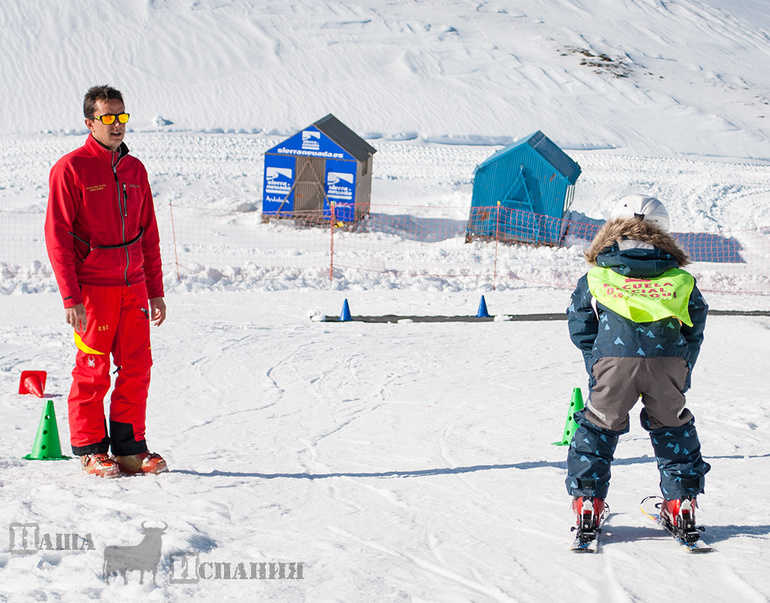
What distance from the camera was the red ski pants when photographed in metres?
3.69

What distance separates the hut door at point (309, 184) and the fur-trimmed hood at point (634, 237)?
14.7 m

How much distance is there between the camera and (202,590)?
2.51 m

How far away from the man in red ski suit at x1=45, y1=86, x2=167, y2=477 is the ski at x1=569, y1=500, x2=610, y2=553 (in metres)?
2.08

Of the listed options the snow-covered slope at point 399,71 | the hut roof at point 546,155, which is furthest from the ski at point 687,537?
the snow-covered slope at point 399,71

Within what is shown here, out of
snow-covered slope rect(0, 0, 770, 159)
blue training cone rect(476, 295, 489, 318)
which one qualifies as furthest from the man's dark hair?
snow-covered slope rect(0, 0, 770, 159)

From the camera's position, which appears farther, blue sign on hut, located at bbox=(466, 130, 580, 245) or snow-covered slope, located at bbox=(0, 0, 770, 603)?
blue sign on hut, located at bbox=(466, 130, 580, 245)

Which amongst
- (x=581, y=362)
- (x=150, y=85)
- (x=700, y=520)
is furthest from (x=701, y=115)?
(x=700, y=520)

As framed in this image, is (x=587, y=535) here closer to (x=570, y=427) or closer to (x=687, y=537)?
(x=687, y=537)

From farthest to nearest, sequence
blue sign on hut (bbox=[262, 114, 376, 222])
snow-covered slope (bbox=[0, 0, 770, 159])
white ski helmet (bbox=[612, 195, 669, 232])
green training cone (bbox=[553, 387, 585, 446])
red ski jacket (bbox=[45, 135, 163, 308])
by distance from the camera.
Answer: snow-covered slope (bbox=[0, 0, 770, 159]) → blue sign on hut (bbox=[262, 114, 376, 222]) → green training cone (bbox=[553, 387, 585, 446]) → red ski jacket (bbox=[45, 135, 163, 308]) → white ski helmet (bbox=[612, 195, 669, 232])

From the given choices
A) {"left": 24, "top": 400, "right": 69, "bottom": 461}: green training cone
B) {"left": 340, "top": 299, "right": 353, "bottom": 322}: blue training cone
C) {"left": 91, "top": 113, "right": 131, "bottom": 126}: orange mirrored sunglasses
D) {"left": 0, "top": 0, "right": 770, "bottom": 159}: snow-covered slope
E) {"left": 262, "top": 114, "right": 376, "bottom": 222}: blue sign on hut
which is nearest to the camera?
{"left": 91, "top": 113, "right": 131, "bottom": 126}: orange mirrored sunglasses

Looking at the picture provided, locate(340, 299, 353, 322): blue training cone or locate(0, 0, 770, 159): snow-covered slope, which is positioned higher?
locate(0, 0, 770, 159): snow-covered slope

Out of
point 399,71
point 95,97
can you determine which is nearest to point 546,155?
point 95,97

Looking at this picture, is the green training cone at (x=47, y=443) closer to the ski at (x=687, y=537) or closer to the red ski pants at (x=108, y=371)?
the red ski pants at (x=108, y=371)

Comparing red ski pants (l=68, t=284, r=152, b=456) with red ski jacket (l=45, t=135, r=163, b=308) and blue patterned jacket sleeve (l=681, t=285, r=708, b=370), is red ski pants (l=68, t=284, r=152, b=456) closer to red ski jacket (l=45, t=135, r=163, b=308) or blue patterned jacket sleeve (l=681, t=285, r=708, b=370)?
red ski jacket (l=45, t=135, r=163, b=308)
